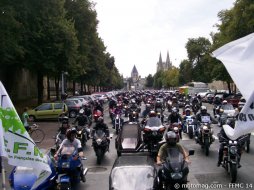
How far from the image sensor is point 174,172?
845cm

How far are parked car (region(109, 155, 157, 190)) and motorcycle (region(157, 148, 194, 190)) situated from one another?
298 mm

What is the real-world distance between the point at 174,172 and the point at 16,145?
3088 mm

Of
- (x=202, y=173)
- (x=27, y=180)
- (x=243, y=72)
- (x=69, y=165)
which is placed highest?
(x=243, y=72)

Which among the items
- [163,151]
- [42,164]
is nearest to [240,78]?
[42,164]

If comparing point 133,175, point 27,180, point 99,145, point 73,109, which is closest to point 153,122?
point 99,145

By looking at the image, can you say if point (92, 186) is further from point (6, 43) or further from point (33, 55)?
point (33, 55)

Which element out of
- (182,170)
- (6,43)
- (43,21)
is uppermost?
(43,21)

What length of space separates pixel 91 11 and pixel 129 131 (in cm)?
3630

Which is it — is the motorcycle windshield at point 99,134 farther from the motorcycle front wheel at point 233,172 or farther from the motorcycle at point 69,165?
the motorcycle front wheel at point 233,172

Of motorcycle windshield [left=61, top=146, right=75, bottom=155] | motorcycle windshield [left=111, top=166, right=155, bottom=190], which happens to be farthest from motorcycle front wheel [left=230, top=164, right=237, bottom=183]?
motorcycle windshield [left=61, top=146, right=75, bottom=155]

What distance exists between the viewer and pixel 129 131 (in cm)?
1520

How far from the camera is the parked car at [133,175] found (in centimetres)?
794

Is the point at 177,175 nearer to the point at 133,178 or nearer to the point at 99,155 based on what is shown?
the point at 133,178

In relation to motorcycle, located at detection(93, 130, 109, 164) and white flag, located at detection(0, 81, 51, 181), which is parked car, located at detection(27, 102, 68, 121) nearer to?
motorcycle, located at detection(93, 130, 109, 164)
